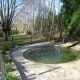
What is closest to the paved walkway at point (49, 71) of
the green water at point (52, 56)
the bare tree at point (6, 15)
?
the green water at point (52, 56)

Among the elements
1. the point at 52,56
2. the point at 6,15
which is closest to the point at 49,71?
the point at 52,56

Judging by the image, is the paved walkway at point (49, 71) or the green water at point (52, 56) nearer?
the paved walkway at point (49, 71)

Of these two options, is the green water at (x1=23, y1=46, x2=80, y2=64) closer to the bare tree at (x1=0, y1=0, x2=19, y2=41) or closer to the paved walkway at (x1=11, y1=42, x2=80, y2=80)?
the paved walkway at (x1=11, y1=42, x2=80, y2=80)

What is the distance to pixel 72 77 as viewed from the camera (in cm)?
705

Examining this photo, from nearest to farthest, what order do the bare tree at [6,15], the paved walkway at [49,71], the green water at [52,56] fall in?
the paved walkway at [49,71] → the green water at [52,56] → the bare tree at [6,15]

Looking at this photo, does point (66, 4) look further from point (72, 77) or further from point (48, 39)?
point (72, 77)

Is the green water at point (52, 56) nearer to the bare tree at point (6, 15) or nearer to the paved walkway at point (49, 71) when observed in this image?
the paved walkway at point (49, 71)

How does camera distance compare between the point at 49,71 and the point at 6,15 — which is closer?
the point at 49,71

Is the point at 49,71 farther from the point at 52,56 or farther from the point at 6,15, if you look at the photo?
the point at 6,15

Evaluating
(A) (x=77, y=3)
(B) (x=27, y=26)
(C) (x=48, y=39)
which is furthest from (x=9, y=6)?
(B) (x=27, y=26)

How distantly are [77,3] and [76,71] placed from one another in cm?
747

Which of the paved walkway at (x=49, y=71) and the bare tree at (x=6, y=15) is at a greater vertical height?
the bare tree at (x=6, y=15)

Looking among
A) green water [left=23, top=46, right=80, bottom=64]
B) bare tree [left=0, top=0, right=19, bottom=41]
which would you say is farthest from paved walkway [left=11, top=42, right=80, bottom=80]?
bare tree [left=0, top=0, right=19, bottom=41]

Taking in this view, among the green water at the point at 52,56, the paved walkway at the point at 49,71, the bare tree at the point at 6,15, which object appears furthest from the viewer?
the bare tree at the point at 6,15
